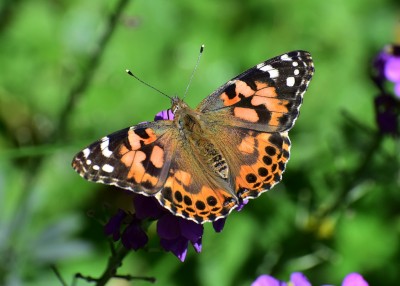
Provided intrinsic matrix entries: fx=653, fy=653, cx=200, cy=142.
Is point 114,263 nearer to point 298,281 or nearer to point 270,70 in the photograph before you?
point 298,281

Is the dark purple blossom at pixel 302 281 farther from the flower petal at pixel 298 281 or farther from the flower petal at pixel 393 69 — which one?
the flower petal at pixel 393 69

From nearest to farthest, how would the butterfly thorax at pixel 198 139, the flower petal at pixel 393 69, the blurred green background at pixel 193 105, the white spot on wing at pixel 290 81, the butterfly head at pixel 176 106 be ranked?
the butterfly thorax at pixel 198 139, the white spot on wing at pixel 290 81, the butterfly head at pixel 176 106, the flower petal at pixel 393 69, the blurred green background at pixel 193 105

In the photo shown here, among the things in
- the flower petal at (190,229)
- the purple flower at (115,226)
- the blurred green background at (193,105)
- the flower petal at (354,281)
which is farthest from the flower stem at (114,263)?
the blurred green background at (193,105)

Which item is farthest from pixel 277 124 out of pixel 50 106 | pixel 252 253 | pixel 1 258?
pixel 50 106

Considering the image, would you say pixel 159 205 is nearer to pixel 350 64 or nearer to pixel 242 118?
pixel 242 118

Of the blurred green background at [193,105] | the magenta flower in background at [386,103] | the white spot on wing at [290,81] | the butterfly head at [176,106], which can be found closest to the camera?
the white spot on wing at [290,81]

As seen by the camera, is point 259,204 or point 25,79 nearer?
point 259,204
